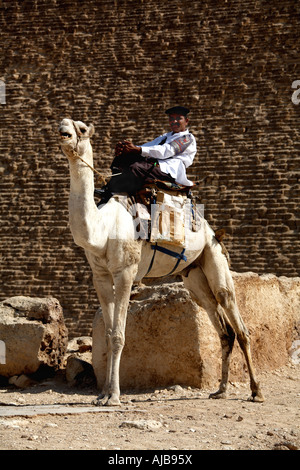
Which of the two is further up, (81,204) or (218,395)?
(81,204)

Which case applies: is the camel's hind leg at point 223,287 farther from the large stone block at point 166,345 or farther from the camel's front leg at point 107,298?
the camel's front leg at point 107,298

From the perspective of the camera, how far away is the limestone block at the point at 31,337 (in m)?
8.45

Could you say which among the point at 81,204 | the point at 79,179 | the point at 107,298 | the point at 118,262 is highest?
the point at 79,179

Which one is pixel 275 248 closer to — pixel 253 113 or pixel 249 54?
pixel 253 113

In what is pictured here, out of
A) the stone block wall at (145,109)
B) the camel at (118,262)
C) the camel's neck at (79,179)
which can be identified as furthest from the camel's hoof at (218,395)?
the stone block wall at (145,109)

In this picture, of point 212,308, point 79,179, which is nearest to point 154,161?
point 79,179

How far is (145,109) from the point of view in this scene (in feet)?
59.5

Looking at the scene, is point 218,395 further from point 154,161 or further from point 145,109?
point 145,109

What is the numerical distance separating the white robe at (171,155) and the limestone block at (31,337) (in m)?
2.91

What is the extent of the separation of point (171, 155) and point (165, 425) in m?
2.74

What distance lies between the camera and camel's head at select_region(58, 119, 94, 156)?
571 centimetres

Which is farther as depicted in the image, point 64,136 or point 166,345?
point 166,345
